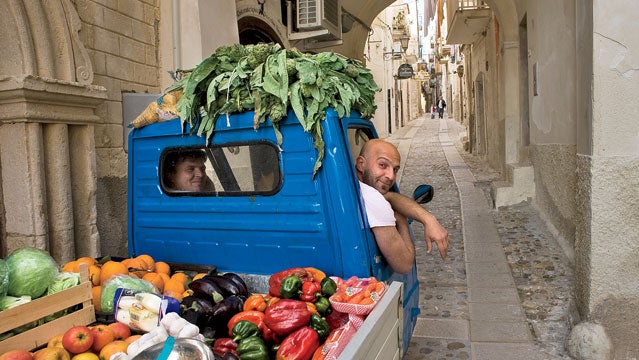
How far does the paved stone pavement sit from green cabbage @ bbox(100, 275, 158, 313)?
7.23ft

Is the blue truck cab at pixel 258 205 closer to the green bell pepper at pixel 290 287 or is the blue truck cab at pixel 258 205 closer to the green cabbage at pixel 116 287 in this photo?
the green bell pepper at pixel 290 287

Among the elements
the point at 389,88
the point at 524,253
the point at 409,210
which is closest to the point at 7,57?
the point at 409,210

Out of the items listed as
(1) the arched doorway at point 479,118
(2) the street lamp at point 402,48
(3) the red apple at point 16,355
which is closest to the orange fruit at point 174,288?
(3) the red apple at point 16,355

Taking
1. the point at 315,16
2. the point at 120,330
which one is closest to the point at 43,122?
the point at 120,330

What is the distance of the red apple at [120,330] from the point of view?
2.11 m

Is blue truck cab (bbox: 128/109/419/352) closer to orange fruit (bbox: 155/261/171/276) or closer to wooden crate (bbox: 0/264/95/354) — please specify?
orange fruit (bbox: 155/261/171/276)

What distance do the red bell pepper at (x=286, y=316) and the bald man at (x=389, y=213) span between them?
0.64 meters

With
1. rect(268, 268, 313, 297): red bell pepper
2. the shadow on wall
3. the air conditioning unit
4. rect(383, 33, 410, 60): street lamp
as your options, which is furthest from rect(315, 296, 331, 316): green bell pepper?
rect(383, 33, 410, 60): street lamp

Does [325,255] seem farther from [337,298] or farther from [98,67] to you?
[98,67]

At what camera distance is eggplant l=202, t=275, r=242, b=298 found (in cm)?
254

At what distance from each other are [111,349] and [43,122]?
2.89 meters

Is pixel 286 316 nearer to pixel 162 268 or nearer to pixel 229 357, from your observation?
pixel 229 357

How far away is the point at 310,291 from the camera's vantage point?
2354mm

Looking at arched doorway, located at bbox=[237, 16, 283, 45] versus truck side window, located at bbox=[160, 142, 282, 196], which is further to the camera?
arched doorway, located at bbox=[237, 16, 283, 45]
